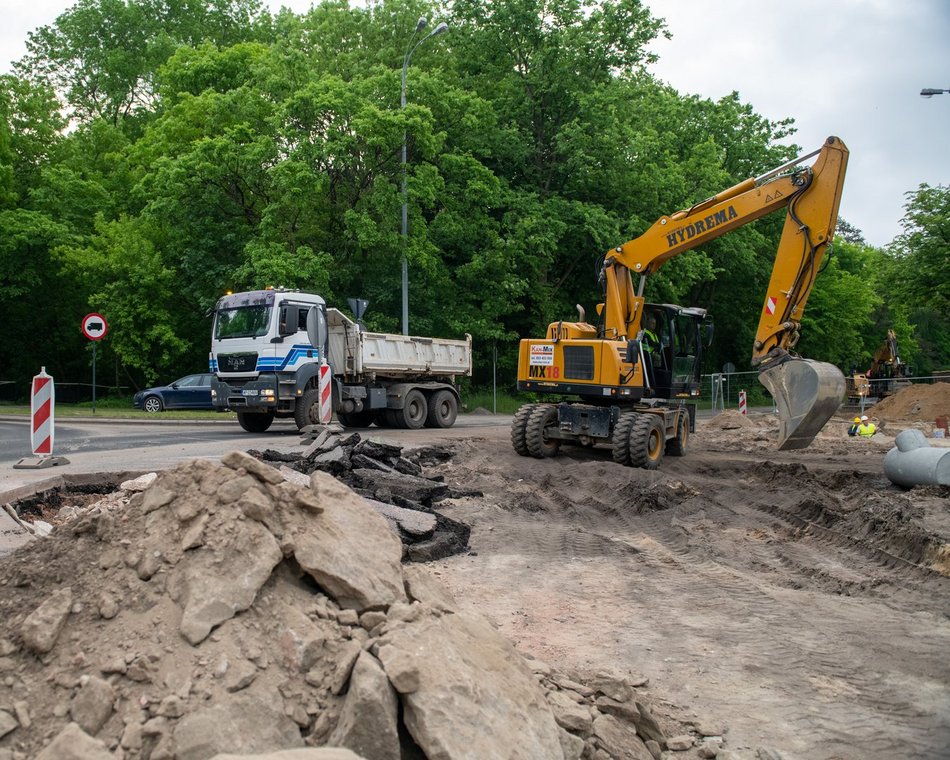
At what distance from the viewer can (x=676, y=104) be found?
3759 centimetres

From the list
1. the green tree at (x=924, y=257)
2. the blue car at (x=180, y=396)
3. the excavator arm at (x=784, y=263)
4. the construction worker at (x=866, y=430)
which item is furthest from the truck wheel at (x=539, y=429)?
the green tree at (x=924, y=257)

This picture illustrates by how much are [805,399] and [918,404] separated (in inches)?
739

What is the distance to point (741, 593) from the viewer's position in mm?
6543

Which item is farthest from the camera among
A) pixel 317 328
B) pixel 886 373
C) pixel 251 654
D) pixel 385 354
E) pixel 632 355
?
pixel 886 373

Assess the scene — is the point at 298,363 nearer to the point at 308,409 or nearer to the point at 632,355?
the point at 308,409

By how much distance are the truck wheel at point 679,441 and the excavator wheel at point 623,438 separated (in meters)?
2.27

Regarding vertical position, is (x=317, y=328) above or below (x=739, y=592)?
above

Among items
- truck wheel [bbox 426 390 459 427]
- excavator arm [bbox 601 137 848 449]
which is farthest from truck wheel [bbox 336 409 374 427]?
excavator arm [bbox 601 137 848 449]

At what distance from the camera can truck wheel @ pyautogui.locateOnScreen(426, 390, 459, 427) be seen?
21.7 meters

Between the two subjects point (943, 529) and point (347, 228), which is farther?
point (347, 228)

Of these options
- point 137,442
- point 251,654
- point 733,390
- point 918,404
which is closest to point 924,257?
point 918,404

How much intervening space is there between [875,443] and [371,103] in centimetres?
1648

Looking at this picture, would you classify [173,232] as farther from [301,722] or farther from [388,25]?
[301,722]

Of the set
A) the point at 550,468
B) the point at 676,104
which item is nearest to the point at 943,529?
the point at 550,468
